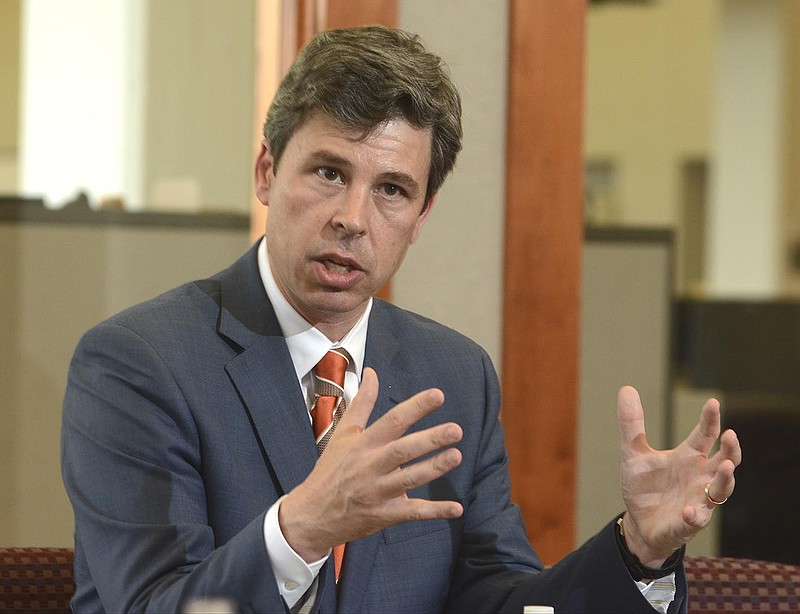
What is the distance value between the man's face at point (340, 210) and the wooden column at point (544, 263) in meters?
0.70

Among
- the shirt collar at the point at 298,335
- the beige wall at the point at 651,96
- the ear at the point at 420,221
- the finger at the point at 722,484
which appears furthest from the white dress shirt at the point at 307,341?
the beige wall at the point at 651,96

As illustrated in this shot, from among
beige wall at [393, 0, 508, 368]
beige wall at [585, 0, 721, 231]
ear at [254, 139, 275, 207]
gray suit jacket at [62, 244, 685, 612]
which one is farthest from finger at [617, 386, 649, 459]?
beige wall at [585, 0, 721, 231]

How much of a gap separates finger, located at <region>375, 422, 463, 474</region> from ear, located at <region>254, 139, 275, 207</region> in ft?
1.86

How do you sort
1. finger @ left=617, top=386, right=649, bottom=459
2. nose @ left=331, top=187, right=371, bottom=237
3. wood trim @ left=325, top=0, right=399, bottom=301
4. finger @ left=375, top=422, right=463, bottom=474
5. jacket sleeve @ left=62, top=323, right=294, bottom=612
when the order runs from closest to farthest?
finger @ left=375, top=422, right=463, bottom=474 → jacket sleeve @ left=62, top=323, right=294, bottom=612 → finger @ left=617, top=386, right=649, bottom=459 → nose @ left=331, top=187, right=371, bottom=237 → wood trim @ left=325, top=0, right=399, bottom=301

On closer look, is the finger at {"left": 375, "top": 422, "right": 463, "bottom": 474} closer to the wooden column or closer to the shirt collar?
the shirt collar

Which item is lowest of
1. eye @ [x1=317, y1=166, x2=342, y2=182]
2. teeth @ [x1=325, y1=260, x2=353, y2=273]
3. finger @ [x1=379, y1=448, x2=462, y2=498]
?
finger @ [x1=379, y1=448, x2=462, y2=498]

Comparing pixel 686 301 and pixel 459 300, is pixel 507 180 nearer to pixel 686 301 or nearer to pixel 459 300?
pixel 459 300

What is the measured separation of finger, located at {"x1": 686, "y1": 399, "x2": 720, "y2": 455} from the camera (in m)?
1.24

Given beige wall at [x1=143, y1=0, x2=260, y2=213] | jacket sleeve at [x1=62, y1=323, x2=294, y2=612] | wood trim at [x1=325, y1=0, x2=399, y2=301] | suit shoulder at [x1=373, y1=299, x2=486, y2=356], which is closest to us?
jacket sleeve at [x1=62, y1=323, x2=294, y2=612]

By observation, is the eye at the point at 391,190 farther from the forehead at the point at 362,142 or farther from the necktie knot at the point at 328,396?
the necktie knot at the point at 328,396

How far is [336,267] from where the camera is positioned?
4.64 ft

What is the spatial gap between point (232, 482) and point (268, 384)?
5.3 inches

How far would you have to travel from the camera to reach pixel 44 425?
2.11m

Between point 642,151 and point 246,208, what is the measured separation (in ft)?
24.3
